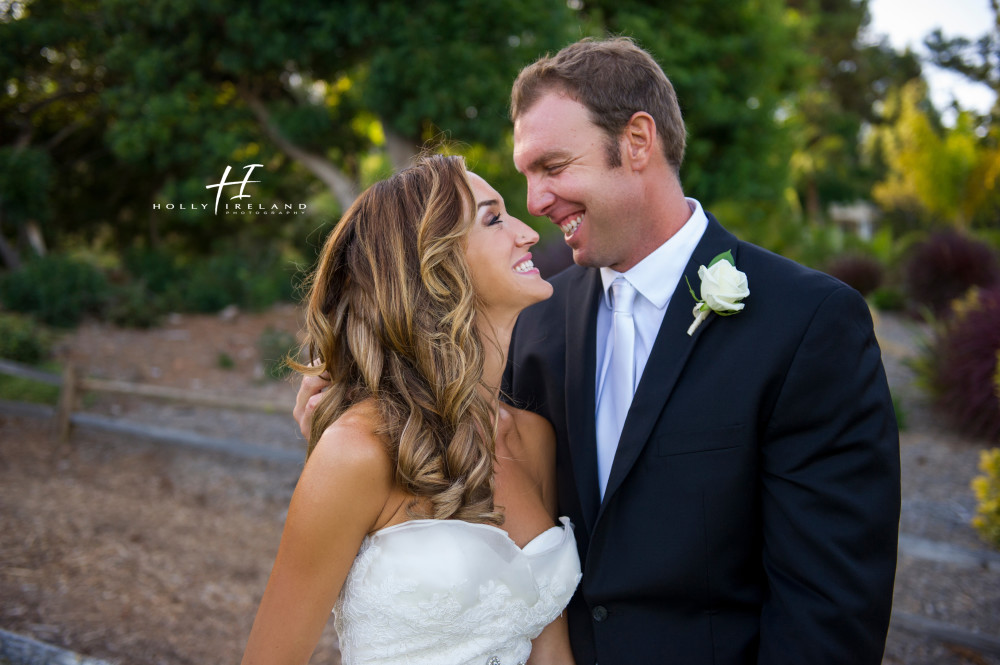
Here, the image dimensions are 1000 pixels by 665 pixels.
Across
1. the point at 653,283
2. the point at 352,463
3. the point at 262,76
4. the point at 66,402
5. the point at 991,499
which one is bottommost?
the point at 66,402

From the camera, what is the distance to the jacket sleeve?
6.15ft

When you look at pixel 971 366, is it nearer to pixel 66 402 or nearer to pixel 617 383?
pixel 617 383

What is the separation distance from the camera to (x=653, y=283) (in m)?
2.37

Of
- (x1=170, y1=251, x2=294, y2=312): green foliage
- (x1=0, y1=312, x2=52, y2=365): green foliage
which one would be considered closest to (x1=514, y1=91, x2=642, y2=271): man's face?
(x1=0, y1=312, x2=52, y2=365): green foliage

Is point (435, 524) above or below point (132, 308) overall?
above

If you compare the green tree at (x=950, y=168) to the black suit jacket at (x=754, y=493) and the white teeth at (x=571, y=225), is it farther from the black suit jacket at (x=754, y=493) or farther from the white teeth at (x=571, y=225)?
the black suit jacket at (x=754, y=493)

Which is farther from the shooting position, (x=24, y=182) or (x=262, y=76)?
(x=24, y=182)

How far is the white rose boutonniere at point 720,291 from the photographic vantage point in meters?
2.04

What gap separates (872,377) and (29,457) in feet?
25.2

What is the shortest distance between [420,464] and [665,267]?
3.46ft

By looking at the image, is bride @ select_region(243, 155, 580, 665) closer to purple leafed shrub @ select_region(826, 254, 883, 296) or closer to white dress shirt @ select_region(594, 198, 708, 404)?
white dress shirt @ select_region(594, 198, 708, 404)

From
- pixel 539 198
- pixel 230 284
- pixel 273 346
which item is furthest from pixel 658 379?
pixel 230 284

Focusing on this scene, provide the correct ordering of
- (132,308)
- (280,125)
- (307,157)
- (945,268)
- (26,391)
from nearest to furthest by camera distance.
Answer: (26,391) < (280,125) < (132,308) < (307,157) < (945,268)

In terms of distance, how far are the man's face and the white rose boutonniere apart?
1.26 feet
